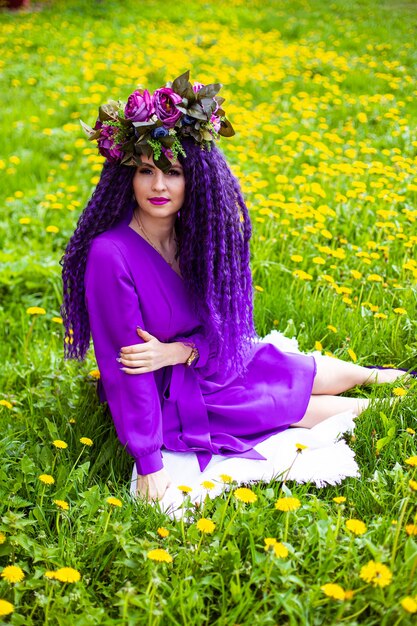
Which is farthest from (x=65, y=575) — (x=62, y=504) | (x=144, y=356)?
(x=144, y=356)

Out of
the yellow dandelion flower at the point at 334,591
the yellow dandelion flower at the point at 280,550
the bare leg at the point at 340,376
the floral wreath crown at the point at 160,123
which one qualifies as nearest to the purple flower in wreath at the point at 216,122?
the floral wreath crown at the point at 160,123

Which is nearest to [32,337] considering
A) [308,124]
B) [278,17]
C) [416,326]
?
[416,326]


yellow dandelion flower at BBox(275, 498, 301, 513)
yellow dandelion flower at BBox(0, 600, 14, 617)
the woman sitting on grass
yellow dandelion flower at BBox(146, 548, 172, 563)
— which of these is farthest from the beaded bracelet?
yellow dandelion flower at BBox(0, 600, 14, 617)

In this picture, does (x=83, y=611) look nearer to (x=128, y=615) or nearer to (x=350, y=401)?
(x=128, y=615)

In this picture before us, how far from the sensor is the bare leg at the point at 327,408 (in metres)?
2.48

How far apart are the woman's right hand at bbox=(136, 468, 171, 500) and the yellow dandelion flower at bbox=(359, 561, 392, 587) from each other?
73 centimetres

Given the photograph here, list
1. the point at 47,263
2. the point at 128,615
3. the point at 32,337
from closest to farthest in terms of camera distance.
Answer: the point at 128,615 → the point at 32,337 → the point at 47,263

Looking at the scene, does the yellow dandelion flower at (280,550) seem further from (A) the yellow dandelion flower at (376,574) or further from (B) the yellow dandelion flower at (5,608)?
(B) the yellow dandelion flower at (5,608)

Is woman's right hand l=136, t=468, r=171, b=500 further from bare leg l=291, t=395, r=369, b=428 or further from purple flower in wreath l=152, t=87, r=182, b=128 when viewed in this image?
purple flower in wreath l=152, t=87, r=182, b=128

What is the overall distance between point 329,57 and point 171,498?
19.9 ft

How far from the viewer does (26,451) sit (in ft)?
7.47

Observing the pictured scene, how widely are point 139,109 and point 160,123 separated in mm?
77

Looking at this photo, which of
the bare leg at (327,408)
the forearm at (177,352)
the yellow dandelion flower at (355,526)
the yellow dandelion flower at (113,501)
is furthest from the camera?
the bare leg at (327,408)

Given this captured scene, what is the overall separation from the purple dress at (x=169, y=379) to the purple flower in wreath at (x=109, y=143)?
0.22 meters
